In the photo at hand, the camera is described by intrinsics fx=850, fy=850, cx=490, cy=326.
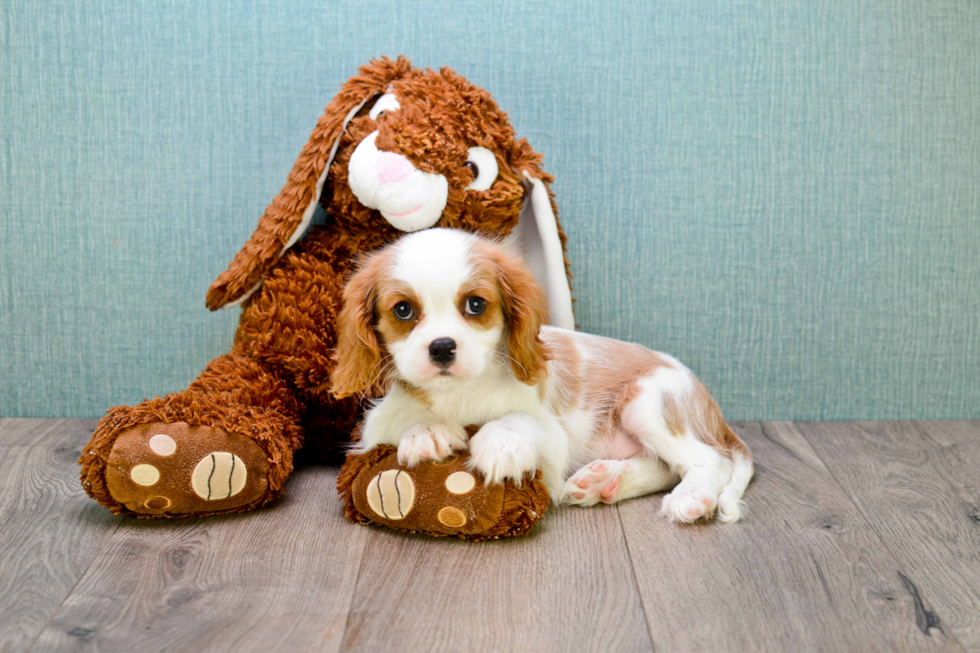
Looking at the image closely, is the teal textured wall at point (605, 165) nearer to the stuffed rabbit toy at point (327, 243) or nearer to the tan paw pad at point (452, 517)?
the stuffed rabbit toy at point (327, 243)

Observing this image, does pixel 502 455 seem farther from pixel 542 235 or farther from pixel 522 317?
pixel 542 235

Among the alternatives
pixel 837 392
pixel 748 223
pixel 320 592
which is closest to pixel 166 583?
pixel 320 592

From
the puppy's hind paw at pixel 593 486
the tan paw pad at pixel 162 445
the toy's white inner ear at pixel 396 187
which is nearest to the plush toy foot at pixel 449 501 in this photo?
the puppy's hind paw at pixel 593 486

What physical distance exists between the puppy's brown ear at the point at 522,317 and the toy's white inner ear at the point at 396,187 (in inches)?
8.6

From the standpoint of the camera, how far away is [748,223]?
2211 millimetres

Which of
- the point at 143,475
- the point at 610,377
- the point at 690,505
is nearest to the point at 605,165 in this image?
the point at 610,377

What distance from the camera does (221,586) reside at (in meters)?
1.34

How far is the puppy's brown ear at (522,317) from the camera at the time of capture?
5.10 ft

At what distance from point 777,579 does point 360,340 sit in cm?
82

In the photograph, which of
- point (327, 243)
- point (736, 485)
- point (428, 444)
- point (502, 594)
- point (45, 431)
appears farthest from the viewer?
point (45, 431)

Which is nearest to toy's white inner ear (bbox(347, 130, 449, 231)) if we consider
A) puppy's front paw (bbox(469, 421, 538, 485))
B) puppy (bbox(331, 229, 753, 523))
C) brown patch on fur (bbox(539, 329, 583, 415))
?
puppy (bbox(331, 229, 753, 523))

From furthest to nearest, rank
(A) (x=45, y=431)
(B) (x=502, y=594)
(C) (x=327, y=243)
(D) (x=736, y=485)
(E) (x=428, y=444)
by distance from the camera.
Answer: (A) (x=45, y=431)
(C) (x=327, y=243)
(D) (x=736, y=485)
(E) (x=428, y=444)
(B) (x=502, y=594)

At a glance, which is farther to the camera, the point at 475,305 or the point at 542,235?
the point at 542,235

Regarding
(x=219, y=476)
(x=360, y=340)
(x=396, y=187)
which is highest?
(x=396, y=187)
